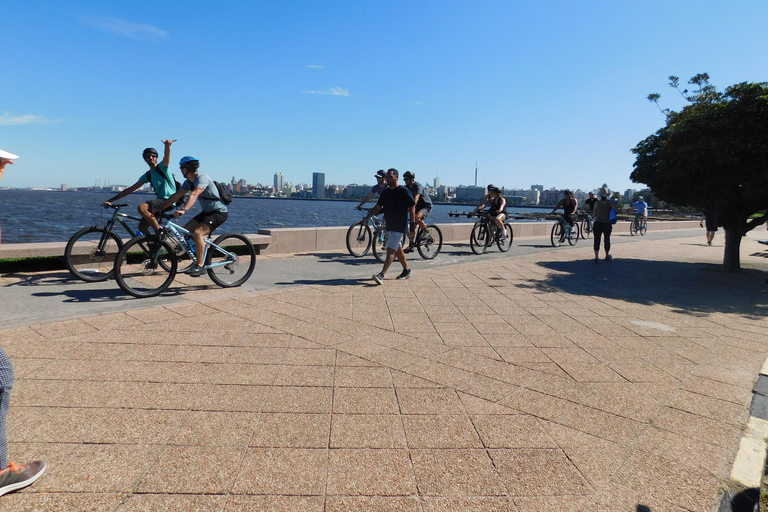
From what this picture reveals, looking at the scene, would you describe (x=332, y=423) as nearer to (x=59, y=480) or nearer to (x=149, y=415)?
(x=149, y=415)

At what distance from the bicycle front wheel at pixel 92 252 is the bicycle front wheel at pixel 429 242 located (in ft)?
19.0

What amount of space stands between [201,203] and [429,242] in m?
5.38

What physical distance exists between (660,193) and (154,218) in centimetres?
964

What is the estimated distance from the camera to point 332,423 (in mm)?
2893

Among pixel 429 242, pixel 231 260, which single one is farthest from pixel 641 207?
pixel 231 260

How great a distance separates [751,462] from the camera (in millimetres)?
2637

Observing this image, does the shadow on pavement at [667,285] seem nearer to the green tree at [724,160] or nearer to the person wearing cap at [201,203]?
the green tree at [724,160]

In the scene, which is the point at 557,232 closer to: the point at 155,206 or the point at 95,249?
the point at 155,206

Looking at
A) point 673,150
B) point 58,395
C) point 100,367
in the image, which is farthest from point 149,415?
point 673,150

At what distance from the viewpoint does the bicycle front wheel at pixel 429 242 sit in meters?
10.4

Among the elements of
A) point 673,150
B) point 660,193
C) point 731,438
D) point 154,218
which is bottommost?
point 731,438

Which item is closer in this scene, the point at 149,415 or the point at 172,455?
the point at 172,455

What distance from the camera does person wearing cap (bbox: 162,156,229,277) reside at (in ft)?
20.1

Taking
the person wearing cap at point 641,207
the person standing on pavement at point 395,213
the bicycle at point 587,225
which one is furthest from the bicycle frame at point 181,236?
the person wearing cap at point 641,207
